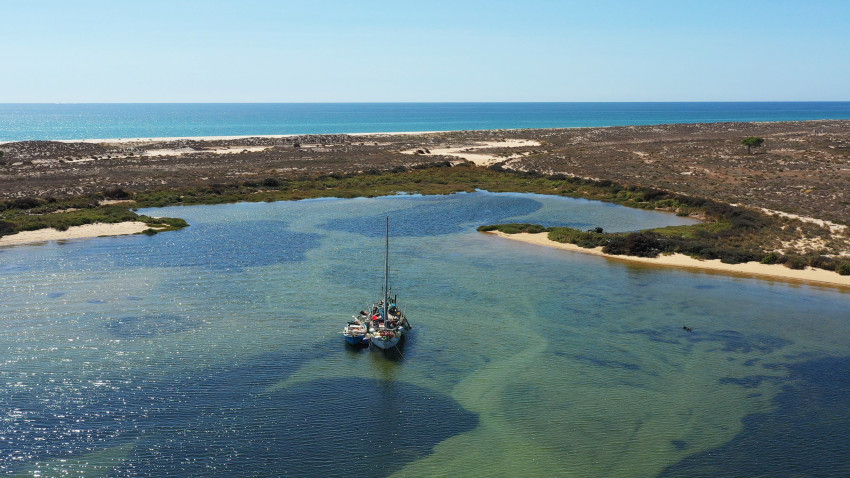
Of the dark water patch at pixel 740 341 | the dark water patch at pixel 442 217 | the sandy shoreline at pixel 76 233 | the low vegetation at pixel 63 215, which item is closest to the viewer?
the dark water patch at pixel 740 341

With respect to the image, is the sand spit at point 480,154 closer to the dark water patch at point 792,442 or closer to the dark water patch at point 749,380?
the dark water patch at point 749,380

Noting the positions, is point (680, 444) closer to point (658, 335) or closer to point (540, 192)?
point (658, 335)

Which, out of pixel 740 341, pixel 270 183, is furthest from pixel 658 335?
pixel 270 183

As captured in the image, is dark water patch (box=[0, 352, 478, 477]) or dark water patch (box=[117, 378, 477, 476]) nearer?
dark water patch (box=[117, 378, 477, 476])

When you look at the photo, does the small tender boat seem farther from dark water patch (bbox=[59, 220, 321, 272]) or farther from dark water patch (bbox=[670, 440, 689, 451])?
dark water patch (bbox=[59, 220, 321, 272])

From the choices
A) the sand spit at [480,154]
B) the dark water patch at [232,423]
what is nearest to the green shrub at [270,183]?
the sand spit at [480,154]

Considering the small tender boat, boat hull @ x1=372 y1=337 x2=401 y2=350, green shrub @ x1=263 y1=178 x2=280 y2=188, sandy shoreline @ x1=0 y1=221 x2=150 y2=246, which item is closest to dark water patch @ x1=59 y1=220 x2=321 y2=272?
sandy shoreline @ x1=0 y1=221 x2=150 y2=246

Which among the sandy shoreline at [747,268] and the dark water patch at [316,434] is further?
the sandy shoreline at [747,268]
